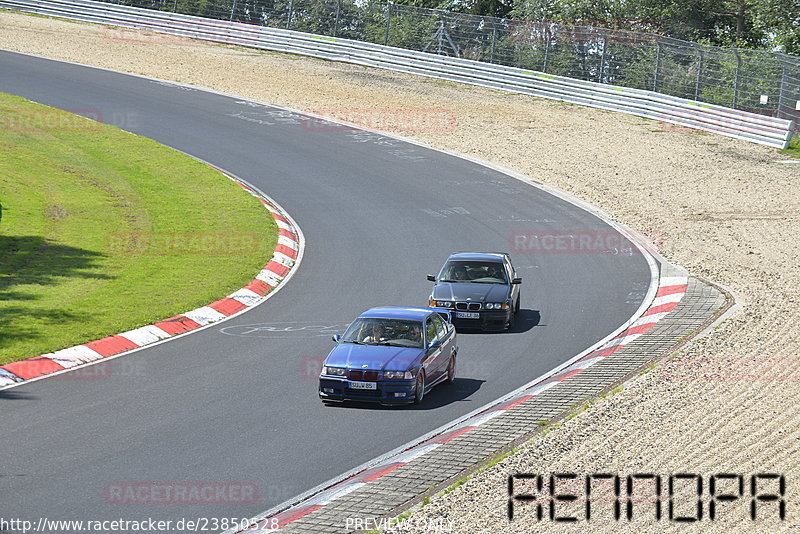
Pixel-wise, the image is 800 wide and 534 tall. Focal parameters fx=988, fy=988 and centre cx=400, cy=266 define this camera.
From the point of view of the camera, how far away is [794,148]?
37781 millimetres

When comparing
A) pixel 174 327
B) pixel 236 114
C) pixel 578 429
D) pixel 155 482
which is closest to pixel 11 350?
pixel 174 327

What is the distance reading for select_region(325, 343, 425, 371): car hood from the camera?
1474 centimetres

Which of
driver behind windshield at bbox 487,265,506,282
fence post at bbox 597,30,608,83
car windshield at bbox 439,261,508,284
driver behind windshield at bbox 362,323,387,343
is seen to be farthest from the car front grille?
fence post at bbox 597,30,608,83

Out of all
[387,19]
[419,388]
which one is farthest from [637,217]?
[387,19]

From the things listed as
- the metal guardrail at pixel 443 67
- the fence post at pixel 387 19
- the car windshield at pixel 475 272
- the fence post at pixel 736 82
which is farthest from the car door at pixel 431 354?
the fence post at pixel 387 19

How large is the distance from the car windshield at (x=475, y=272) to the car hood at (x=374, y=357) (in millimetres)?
5440

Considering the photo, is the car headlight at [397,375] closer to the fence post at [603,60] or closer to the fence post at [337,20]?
the fence post at [603,60]

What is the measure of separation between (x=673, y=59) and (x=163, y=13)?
86.4 ft

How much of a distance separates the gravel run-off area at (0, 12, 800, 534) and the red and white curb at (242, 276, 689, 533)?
1190mm

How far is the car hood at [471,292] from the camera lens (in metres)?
19.5

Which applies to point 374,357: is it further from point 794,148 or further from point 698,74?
point 698,74

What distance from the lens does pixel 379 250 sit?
83.1ft

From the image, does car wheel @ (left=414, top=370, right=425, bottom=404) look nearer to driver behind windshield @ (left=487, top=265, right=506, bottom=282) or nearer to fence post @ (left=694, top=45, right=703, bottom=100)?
driver behind windshield @ (left=487, top=265, right=506, bottom=282)

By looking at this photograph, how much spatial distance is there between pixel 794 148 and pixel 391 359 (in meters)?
28.1
